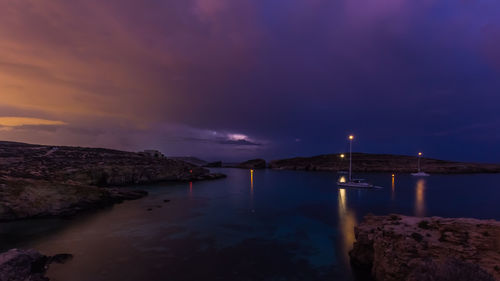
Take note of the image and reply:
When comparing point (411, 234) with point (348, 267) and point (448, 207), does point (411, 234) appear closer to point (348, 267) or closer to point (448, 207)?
point (348, 267)

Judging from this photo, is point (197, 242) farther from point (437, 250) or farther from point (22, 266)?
point (437, 250)

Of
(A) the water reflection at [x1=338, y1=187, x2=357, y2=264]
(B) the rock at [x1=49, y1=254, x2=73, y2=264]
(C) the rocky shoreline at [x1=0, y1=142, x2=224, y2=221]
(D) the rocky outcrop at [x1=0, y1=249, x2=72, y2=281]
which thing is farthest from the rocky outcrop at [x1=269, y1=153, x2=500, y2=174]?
(D) the rocky outcrop at [x1=0, y1=249, x2=72, y2=281]

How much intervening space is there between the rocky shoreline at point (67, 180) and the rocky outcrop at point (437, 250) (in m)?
37.6

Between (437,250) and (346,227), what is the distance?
1799 centimetres

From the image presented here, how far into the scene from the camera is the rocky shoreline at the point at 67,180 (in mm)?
27500

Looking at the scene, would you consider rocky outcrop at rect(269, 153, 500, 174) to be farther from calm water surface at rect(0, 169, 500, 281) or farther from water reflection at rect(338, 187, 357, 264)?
water reflection at rect(338, 187, 357, 264)

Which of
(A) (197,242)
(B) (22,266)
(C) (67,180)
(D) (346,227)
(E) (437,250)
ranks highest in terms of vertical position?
(E) (437,250)

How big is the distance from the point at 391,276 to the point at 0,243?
3200 centimetres

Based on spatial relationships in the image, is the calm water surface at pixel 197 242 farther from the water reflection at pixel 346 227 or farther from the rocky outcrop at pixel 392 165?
the rocky outcrop at pixel 392 165

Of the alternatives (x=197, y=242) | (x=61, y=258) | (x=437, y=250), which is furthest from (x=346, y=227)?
(x=61, y=258)

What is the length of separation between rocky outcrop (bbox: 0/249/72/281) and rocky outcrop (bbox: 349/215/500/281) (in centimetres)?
1969

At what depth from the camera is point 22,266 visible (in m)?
12.7

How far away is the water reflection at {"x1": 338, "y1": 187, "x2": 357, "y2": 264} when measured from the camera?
774 inches

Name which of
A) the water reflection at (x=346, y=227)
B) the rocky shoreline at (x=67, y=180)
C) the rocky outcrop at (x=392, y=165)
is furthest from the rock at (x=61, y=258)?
the rocky outcrop at (x=392, y=165)
